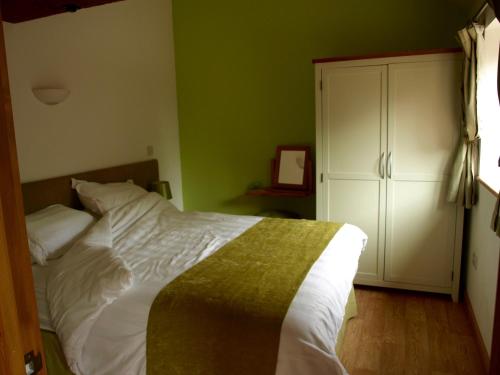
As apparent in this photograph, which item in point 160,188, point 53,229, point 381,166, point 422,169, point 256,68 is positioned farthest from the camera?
point 256,68

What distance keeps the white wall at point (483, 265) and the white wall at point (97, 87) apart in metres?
2.87

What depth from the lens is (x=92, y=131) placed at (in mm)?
3256

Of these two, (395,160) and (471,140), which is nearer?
(471,140)

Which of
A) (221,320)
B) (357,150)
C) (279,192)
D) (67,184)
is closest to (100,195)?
(67,184)

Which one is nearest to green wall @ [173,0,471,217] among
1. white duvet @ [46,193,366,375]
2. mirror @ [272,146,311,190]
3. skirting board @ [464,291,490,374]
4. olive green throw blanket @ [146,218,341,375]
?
mirror @ [272,146,311,190]

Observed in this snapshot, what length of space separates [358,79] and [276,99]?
1.09 meters

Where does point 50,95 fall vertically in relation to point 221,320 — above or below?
above

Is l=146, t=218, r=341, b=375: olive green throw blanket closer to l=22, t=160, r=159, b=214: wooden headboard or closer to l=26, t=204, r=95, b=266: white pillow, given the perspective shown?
l=26, t=204, r=95, b=266: white pillow

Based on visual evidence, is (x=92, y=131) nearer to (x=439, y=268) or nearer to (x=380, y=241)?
(x=380, y=241)

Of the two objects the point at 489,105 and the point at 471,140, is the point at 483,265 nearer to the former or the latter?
the point at 471,140

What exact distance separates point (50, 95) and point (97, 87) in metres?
0.62

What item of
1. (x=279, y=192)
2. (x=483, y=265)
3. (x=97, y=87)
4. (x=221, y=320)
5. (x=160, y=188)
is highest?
(x=97, y=87)

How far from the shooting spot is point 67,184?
2918 mm

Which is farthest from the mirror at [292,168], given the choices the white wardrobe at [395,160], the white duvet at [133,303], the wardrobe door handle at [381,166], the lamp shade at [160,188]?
the white duvet at [133,303]
